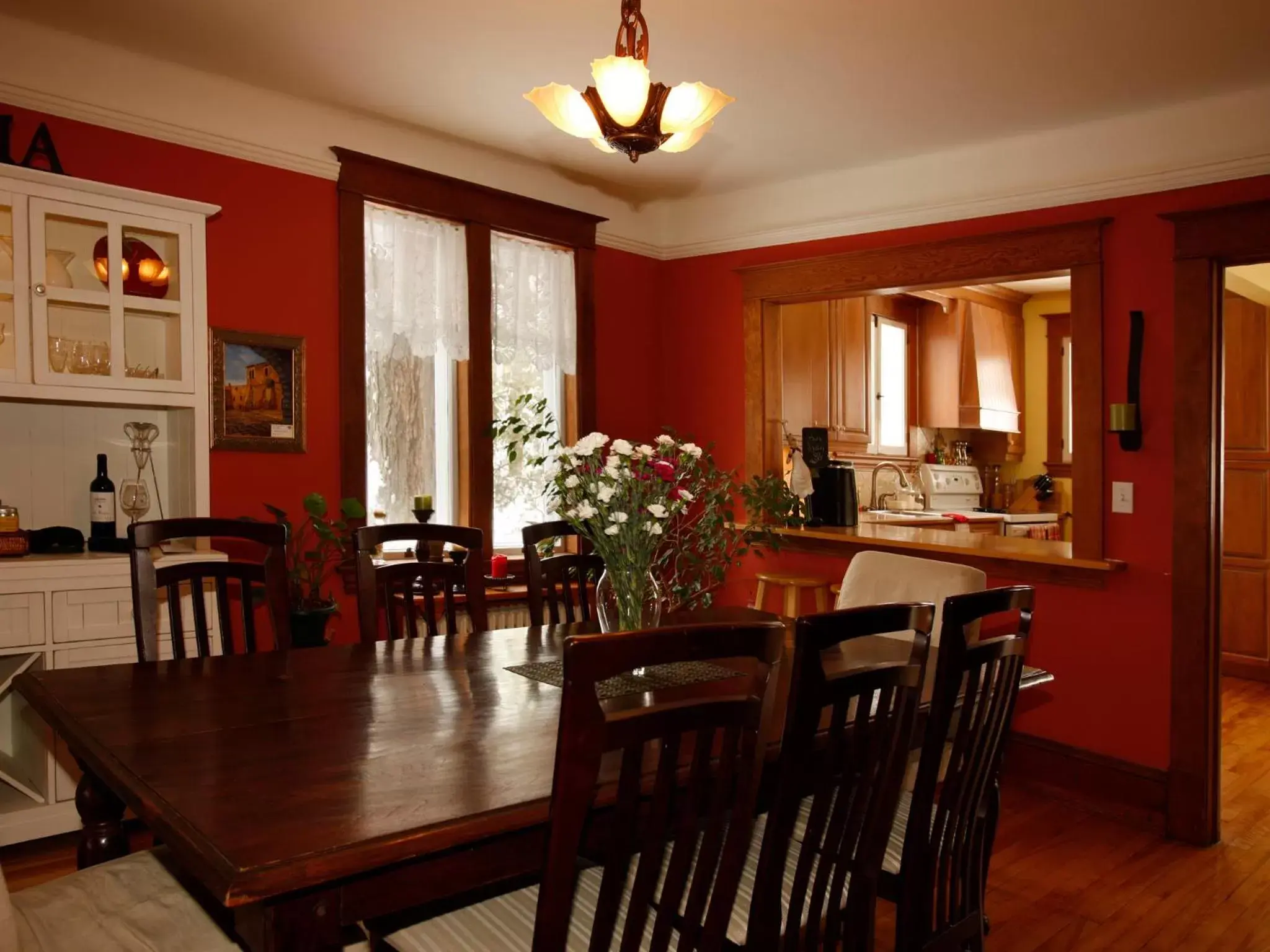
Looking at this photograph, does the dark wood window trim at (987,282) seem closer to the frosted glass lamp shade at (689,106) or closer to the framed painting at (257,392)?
the frosted glass lamp shade at (689,106)

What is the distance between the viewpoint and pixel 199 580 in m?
2.24

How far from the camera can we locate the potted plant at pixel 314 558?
3271mm

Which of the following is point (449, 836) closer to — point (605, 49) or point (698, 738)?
point (698, 738)

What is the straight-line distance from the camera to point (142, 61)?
10.3 ft

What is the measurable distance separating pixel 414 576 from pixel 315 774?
129 centimetres

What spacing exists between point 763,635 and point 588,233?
370 cm

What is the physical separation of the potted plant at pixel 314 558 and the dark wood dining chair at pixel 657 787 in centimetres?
206

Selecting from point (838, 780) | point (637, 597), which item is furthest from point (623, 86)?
point (838, 780)

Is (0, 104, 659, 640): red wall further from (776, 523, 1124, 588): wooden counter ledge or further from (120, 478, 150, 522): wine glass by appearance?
(776, 523, 1124, 588): wooden counter ledge

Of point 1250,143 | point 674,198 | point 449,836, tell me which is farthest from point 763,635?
point 674,198

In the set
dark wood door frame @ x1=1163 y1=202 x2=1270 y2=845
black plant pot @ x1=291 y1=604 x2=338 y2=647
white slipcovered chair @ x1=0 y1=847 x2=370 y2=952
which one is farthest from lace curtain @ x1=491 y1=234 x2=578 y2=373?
white slipcovered chair @ x1=0 y1=847 x2=370 y2=952

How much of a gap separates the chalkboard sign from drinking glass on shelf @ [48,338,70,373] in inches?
126

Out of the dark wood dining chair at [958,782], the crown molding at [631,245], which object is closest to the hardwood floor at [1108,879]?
the dark wood dining chair at [958,782]

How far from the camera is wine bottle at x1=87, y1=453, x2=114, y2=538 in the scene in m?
2.98
